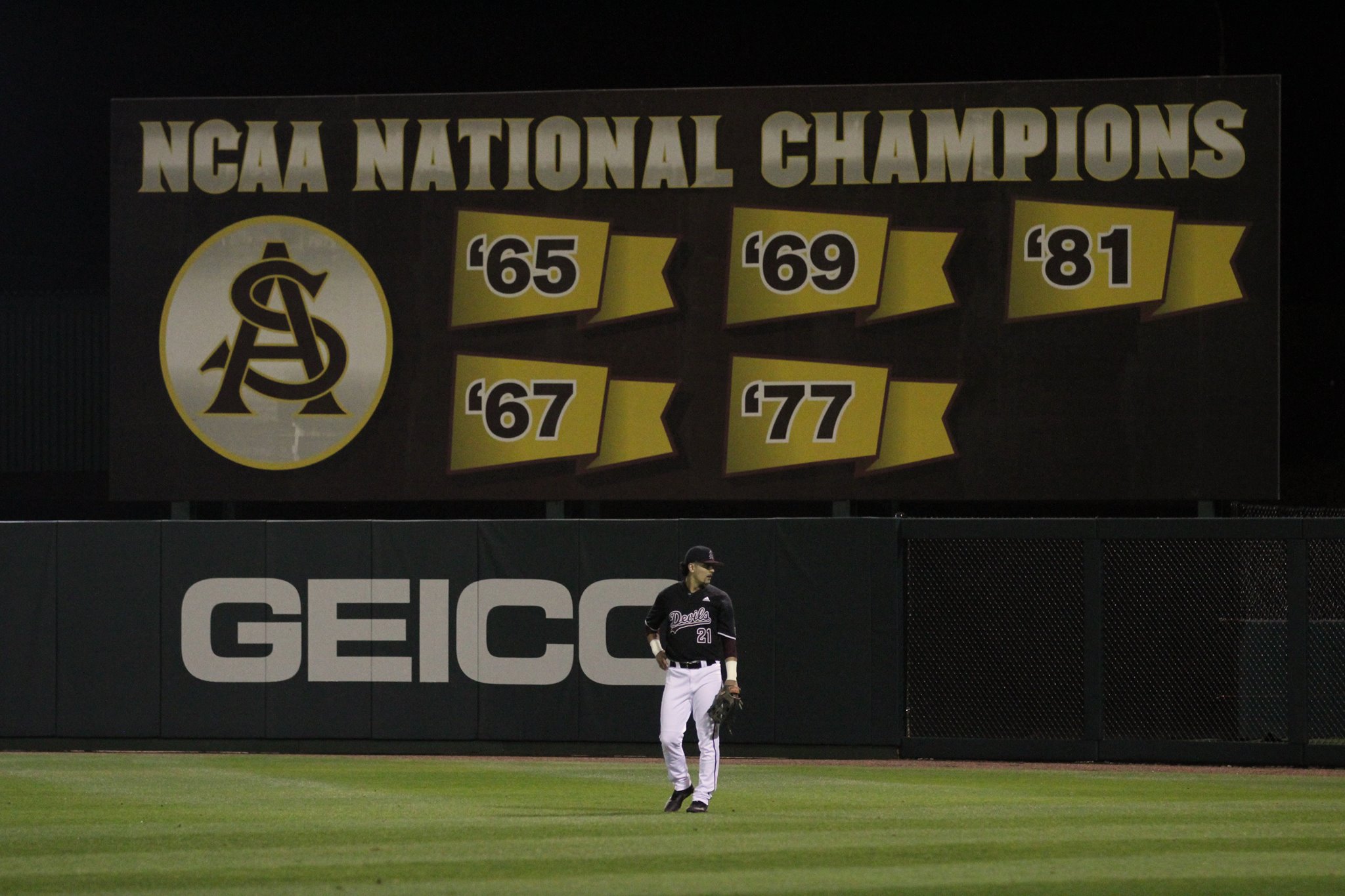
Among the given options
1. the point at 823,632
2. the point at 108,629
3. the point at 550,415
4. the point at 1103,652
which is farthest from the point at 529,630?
the point at 1103,652

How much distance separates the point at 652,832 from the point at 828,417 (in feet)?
21.7

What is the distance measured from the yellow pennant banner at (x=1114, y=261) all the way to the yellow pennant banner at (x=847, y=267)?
711mm

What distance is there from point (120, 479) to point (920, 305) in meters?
Answer: 7.98

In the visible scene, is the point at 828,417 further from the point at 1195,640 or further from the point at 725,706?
the point at 725,706

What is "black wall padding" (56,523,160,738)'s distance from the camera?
52.2 ft

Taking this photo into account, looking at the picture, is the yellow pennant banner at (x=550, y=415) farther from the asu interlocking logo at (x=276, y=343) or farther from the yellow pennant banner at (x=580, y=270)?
the asu interlocking logo at (x=276, y=343)

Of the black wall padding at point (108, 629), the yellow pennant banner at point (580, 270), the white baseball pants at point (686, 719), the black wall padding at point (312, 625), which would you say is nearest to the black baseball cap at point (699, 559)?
the white baseball pants at point (686, 719)

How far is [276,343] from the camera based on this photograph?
51.8 feet

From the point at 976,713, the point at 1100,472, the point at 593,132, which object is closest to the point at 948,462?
the point at 1100,472

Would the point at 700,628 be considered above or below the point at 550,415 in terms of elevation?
below

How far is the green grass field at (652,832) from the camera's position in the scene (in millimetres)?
7613

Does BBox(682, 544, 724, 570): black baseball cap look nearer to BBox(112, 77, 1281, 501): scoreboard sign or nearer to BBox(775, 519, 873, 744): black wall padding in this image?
BBox(112, 77, 1281, 501): scoreboard sign

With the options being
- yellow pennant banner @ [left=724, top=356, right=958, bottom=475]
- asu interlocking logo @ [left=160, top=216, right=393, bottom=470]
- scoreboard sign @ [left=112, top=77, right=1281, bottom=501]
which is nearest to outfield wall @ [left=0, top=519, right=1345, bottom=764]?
scoreboard sign @ [left=112, top=77, right=1281, bottom=501]

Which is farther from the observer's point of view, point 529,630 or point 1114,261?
point 529,630
